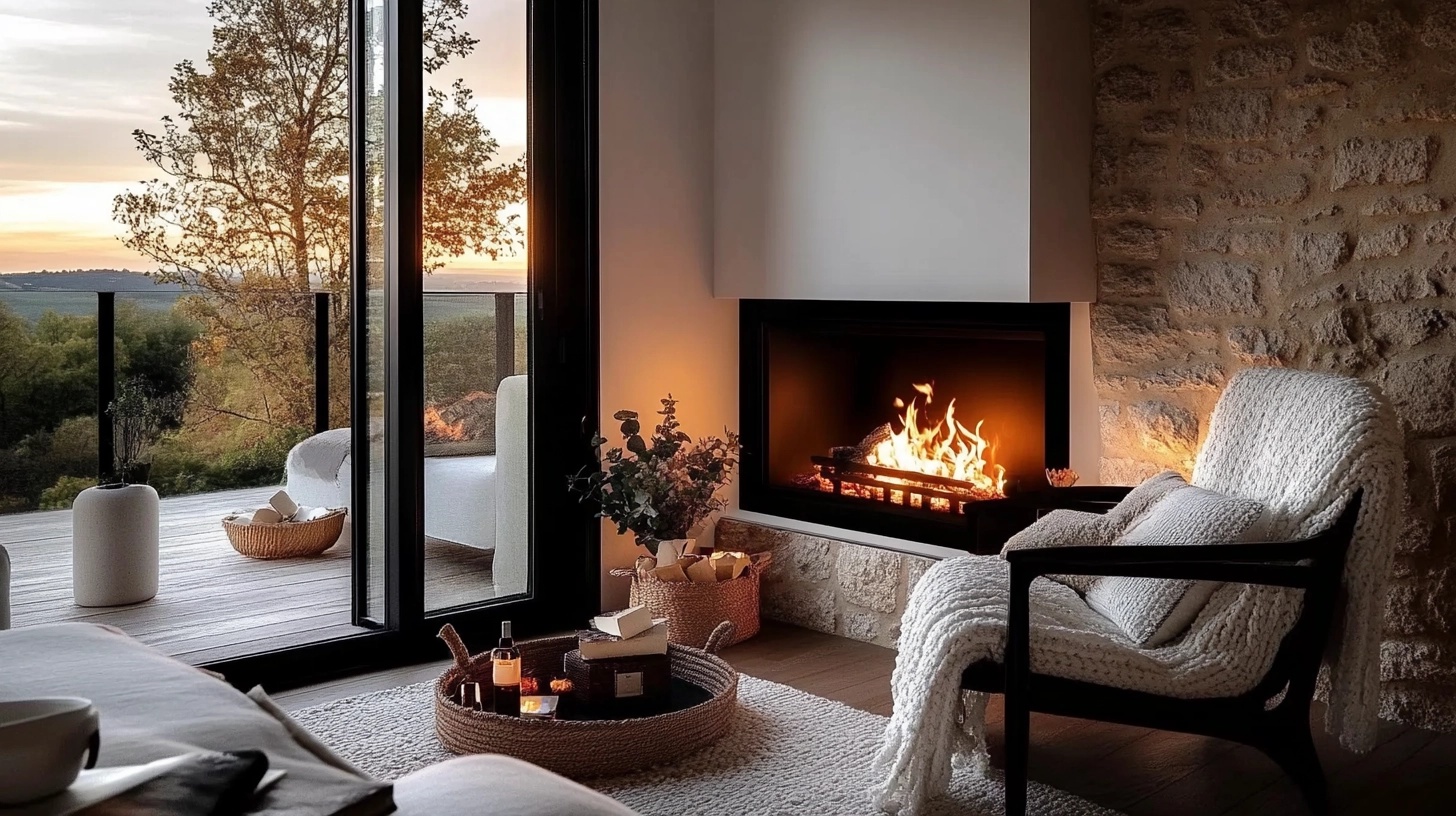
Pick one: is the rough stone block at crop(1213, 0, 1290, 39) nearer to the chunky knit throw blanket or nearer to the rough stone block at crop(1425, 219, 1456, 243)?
the rough stone block at crop(1425, 219, 1456, 243)

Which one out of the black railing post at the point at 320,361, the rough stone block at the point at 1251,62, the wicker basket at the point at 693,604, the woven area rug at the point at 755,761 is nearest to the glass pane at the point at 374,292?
the woven area rug at the point at 755,761

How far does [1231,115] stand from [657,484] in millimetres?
1922

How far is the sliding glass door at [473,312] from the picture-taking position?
148 inches

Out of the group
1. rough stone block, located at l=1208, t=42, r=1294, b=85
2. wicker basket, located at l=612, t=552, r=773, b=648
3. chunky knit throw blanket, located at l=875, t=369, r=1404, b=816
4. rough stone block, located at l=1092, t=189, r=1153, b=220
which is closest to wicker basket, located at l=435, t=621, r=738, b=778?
chunky knit throw blanket, located at l=875, t=369, r=1404, b=816

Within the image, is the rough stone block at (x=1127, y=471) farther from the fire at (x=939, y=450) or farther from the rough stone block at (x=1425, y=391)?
the rough stone block at (x=1425, y=391)

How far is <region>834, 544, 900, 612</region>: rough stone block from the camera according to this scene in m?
3.90

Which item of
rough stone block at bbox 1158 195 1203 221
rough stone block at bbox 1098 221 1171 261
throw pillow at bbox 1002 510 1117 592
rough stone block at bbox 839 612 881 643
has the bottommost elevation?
rough stone block at bbox 839 612 881 643

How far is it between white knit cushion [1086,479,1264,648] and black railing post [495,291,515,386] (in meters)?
2.04

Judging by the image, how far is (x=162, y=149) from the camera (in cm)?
488

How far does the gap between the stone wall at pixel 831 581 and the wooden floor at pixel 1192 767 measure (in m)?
0.38

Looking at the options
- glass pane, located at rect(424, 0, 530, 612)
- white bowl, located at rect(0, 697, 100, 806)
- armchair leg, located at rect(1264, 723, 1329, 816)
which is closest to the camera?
white bowl, located at rect(0, 697, 100, 806)

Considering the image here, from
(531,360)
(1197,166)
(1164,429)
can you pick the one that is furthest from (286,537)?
(1197,166)

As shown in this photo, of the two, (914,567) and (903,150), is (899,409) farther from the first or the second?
(903,150)

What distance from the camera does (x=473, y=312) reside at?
12.9ft
